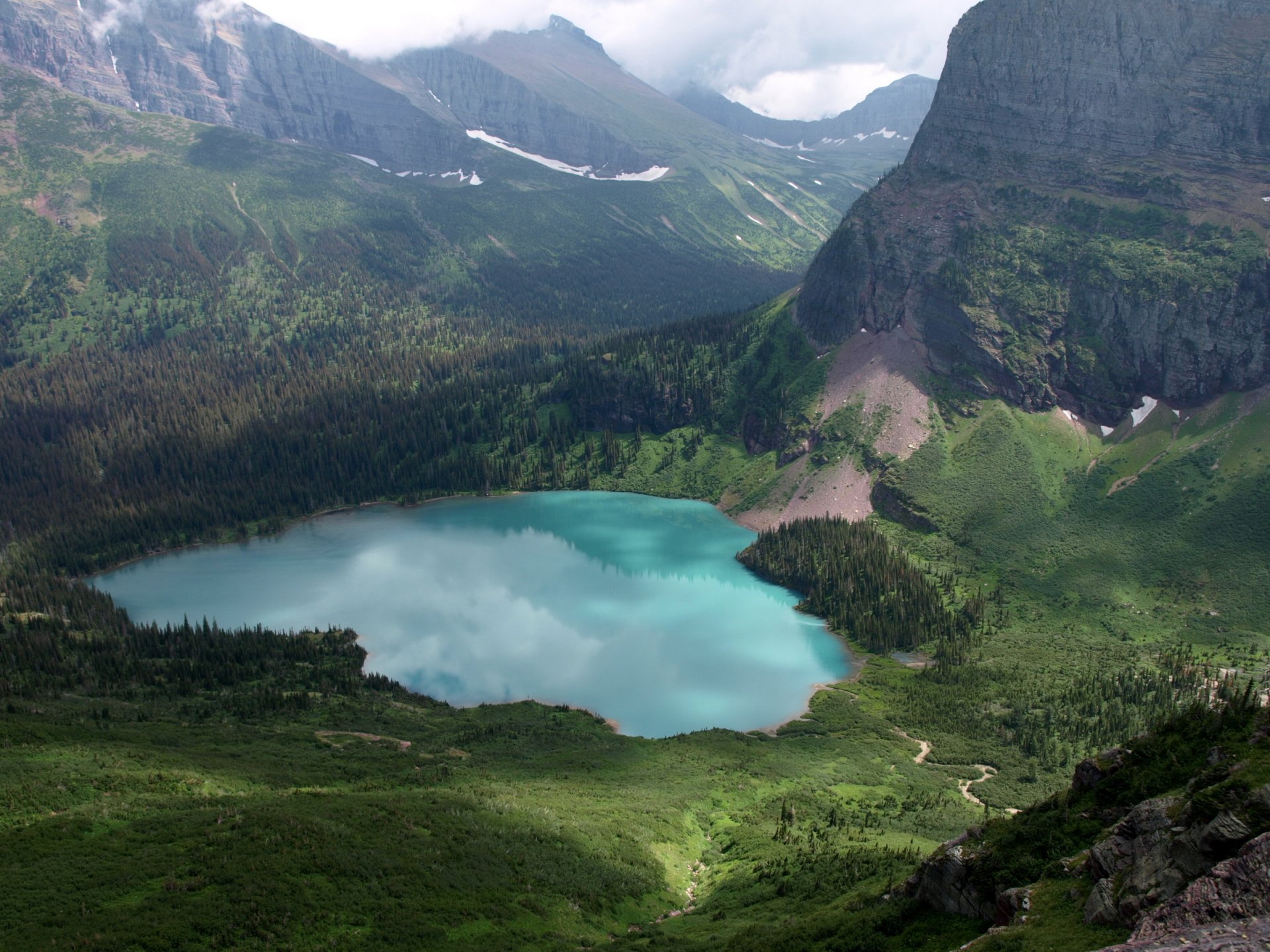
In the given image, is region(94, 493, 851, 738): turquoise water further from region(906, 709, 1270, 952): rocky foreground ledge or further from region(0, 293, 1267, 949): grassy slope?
region(906, 709, 1270, 952): rocky foreground ledge

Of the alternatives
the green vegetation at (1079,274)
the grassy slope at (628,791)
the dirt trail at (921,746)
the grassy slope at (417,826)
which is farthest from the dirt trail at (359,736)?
the green vegetation at (1079,274)

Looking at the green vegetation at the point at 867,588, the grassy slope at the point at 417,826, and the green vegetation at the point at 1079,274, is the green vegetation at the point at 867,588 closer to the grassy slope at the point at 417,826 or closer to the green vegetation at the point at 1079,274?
the grassy slope at the point at 417,826

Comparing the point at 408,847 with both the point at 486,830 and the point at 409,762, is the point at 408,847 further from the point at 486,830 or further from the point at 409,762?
the point at 409,762

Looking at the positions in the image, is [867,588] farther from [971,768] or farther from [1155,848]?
[1155,848]

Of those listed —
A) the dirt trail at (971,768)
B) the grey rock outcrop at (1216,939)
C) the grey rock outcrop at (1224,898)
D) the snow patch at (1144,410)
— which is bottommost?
the dirt trail at (971,768)

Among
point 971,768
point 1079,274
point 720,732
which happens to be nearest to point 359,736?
point 720,732

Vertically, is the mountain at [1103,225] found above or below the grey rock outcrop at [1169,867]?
above

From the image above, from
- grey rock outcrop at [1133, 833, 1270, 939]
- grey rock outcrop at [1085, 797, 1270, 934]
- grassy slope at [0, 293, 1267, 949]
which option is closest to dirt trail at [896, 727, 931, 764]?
grassy slope at [0, 293, 1267, 949]
